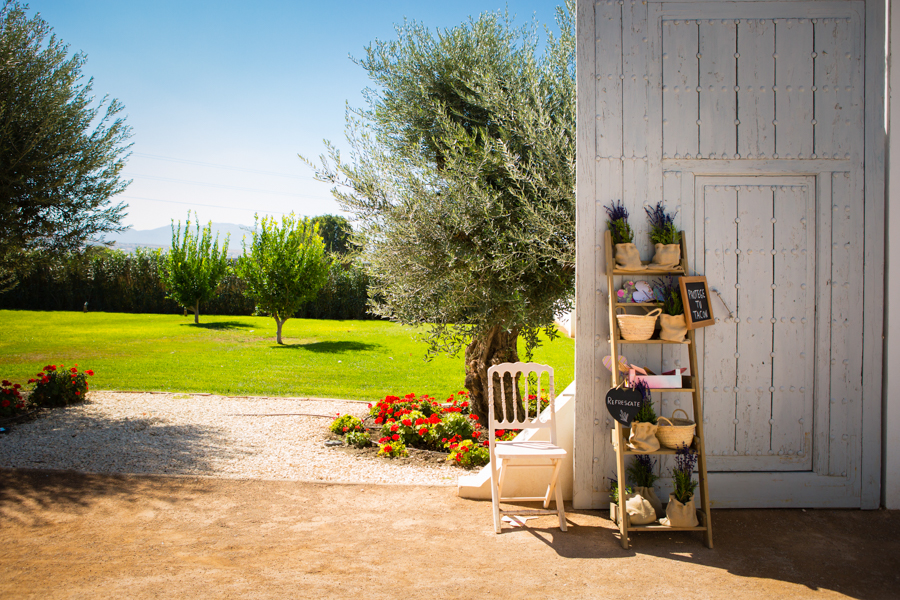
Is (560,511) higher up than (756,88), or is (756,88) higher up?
(756,88)

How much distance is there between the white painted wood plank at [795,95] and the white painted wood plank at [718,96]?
0.99ft

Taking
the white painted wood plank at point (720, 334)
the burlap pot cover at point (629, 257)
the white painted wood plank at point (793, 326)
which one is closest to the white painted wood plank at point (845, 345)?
the white painted wood plank at point (793, 326)

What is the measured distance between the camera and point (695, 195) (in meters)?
3.78

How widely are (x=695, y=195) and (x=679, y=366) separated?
3.92 ft

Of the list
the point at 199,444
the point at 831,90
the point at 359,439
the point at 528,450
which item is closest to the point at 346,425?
the point at 359,439

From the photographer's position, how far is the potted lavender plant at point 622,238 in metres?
3.52

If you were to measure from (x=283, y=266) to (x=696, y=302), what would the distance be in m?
11.6

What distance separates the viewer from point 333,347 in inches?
534

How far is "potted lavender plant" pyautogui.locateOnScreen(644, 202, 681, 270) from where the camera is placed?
348cm

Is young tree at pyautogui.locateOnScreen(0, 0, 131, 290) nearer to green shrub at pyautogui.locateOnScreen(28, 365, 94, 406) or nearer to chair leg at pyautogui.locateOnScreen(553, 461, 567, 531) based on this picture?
green shrub at pyautogui.locateOnScreen(28, 365, 94, 406)

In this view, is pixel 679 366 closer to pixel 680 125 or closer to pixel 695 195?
pixel 695 195

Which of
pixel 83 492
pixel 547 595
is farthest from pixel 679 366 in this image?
pixel 83 492

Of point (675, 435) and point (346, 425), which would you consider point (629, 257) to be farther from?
point (346, 425)

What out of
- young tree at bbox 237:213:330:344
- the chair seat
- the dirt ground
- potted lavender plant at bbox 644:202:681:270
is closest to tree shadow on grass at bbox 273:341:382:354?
young tree at bbox 237:213:330:344
